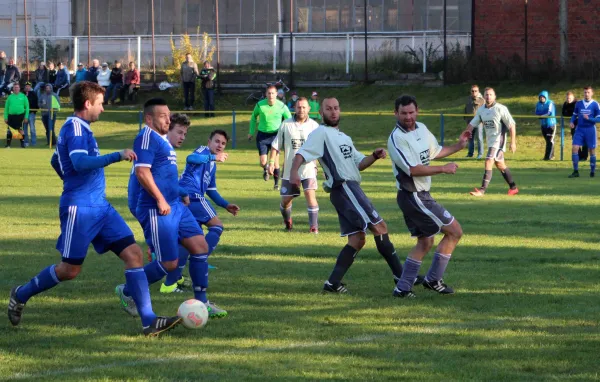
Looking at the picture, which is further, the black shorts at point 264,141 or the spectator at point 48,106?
the spectator at point 48,106

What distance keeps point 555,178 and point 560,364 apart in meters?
16.5

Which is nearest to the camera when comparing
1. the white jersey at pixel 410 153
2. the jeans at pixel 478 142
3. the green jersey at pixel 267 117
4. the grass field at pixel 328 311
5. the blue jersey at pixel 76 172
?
the grass field at pixel 328 311

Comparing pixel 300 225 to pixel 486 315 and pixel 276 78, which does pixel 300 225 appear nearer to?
pixel 486 315

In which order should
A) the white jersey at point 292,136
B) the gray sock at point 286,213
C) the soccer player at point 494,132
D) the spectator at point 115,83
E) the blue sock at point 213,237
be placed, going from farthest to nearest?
the spectator at point 115,83, the soccer player at point 494,132, the white jersey at point 292,136, the gray sock at point 286,213, the blue sock at point 213,237

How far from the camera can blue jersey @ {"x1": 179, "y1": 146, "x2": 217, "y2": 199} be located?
32.3 feet

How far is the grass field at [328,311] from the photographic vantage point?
21.1 ft

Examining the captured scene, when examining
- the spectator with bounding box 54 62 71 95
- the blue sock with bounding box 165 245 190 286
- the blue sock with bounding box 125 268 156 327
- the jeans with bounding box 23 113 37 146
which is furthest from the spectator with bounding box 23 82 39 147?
the blue sock with bounding box 125 268 156 327

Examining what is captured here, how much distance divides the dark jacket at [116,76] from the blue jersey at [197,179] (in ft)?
98.1

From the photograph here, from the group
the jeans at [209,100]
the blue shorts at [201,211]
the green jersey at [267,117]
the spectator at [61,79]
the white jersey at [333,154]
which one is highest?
the spectator at [61,79]

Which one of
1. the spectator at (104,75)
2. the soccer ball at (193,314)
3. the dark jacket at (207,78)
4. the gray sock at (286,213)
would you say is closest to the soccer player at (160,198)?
the soccer ball at (193,314)

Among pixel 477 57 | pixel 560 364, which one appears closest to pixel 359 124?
pixel 477 57

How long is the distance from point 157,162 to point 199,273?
99 centimetres

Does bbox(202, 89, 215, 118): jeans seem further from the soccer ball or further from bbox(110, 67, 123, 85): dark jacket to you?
the soccer ball

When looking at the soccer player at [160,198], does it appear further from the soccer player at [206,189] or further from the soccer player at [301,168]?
the soccer player at [301,168]
